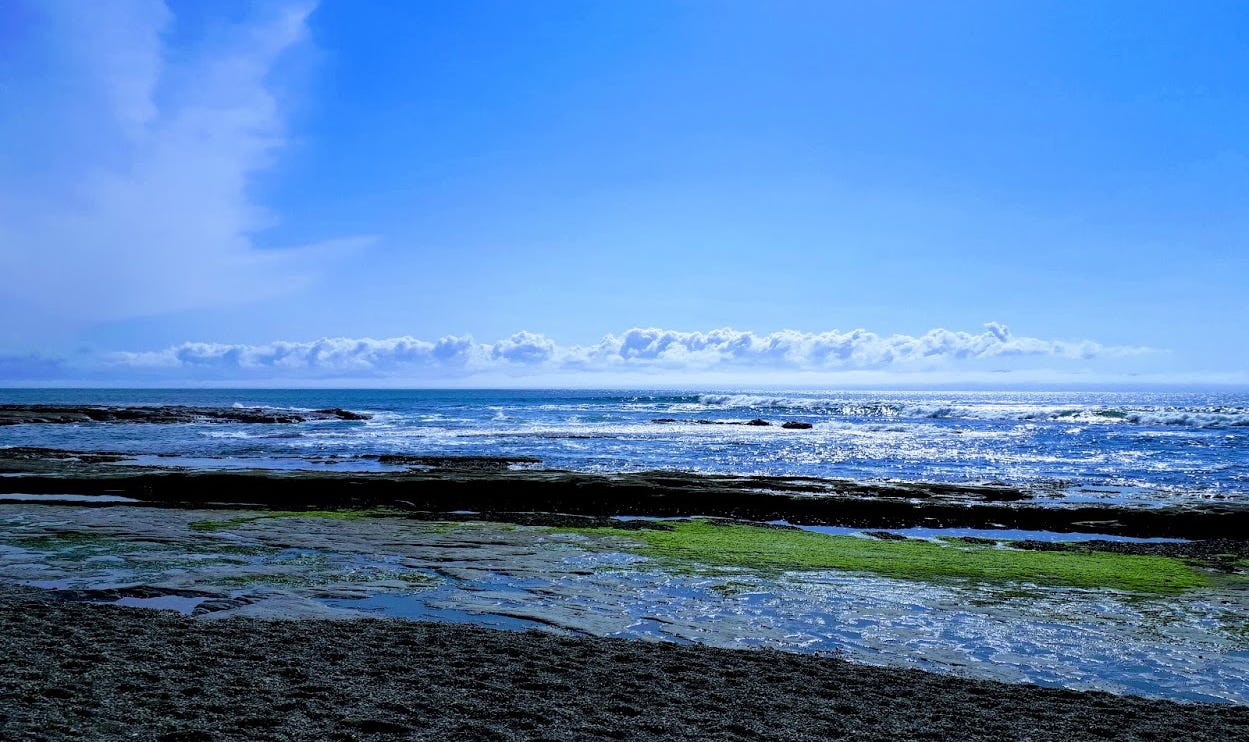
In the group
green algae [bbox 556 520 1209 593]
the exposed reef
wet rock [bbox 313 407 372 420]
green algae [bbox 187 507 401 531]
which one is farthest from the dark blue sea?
wet rock [bbox 313 407 372 420]

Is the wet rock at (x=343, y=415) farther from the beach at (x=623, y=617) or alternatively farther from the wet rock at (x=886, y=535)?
the wet rock at (x=886, y=535)

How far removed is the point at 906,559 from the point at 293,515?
16.1m

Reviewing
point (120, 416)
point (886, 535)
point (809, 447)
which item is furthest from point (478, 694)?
point (120, 416)

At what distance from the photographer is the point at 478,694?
25.9 ft

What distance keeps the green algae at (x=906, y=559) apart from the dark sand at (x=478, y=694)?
6610 millimetres

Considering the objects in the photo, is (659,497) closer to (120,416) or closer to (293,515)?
(293,515)

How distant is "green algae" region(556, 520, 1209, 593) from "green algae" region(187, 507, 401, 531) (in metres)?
6.32

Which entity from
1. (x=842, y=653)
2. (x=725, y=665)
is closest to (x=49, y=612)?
(x=725, y=665)

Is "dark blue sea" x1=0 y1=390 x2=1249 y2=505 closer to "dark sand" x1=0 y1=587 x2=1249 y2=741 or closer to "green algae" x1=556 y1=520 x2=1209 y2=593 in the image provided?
"green algae" x1=556 y1=520 x2=1209 y2=593

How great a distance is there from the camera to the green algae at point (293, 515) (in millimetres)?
20033

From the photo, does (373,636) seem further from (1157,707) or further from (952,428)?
(952,428)

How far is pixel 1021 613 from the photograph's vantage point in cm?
1259

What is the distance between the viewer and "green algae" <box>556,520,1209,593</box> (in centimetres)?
1538

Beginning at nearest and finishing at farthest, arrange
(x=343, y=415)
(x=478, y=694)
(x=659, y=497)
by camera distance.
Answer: (x=478, y=694) → (x=659, y=497) → (x=343, y=415)
